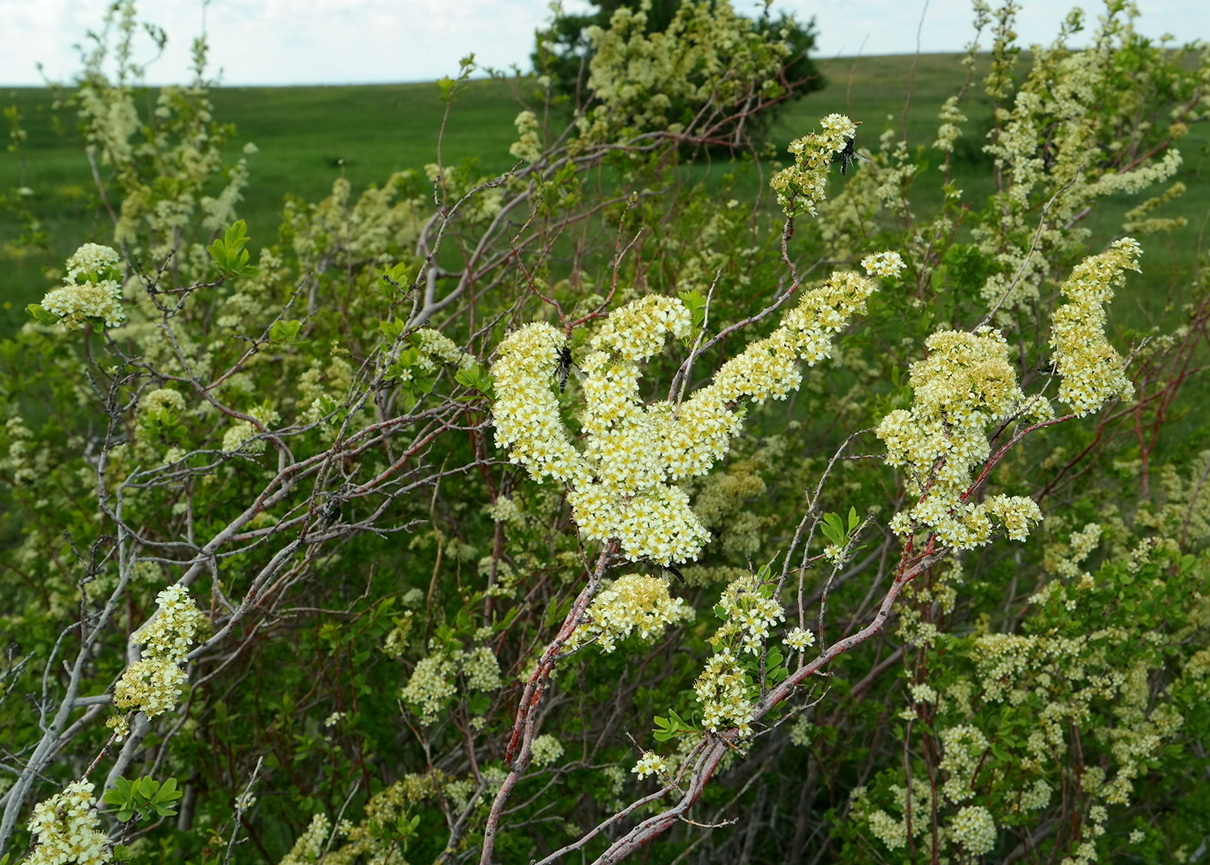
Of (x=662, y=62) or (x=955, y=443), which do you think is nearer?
(x=955, y=443)

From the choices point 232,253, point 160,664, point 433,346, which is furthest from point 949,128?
point 160,664

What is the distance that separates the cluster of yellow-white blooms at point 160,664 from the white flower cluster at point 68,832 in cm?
23

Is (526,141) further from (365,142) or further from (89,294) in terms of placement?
(365,142)

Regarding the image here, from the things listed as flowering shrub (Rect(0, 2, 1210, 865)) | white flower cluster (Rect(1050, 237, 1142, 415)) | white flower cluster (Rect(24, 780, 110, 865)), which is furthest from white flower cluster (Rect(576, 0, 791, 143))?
white flower cluster (Rect(24, 780, 110, 865))

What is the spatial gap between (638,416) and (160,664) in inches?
61.6

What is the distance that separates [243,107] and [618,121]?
191ft

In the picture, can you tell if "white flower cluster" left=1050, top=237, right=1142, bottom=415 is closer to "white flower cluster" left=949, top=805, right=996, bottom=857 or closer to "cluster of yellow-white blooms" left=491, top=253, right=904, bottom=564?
"cluster of yellow-white blooms" left=491, top=253, right=904, bottom=564

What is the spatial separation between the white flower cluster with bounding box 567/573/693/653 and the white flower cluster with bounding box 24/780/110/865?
4.40 feet

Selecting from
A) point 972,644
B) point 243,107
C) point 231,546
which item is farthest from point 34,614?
point 243,107

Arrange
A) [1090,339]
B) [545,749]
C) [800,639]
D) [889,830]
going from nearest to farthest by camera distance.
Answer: [800,639], [1090,339], [545,749], [889,830]

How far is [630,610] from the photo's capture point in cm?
219

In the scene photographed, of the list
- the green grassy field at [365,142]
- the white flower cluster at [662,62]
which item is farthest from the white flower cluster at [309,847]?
the white flower cluster at [662,62]

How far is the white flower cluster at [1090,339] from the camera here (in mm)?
2518

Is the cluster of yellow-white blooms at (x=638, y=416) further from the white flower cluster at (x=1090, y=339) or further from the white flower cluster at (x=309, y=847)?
the white flower cluster at (x=309, y=847)
